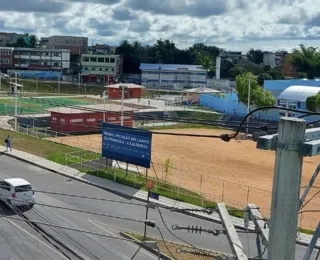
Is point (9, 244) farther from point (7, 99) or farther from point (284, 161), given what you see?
point (7, 99)

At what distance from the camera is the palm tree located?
4126 inches

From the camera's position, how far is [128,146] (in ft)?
88.4

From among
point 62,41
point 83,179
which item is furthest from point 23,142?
point 62,41

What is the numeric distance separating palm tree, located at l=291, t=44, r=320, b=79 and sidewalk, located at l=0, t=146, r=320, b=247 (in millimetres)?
84151

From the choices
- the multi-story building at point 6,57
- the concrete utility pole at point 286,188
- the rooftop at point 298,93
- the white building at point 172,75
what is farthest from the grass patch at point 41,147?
the multi-story building at point 6,57

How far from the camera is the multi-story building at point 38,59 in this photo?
373 ft

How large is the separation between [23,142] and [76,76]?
78351 millimetres

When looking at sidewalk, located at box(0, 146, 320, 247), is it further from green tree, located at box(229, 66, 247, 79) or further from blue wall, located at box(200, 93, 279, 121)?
green tree, located at box(229, 66, 247, 79)

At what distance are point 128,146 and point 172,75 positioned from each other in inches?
3347

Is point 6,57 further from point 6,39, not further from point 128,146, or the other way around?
point 128,146

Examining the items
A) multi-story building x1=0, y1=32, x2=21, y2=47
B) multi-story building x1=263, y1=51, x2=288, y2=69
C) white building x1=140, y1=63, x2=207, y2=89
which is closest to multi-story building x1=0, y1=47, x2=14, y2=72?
white building x1=140, y1=63, x2=207, y2=89

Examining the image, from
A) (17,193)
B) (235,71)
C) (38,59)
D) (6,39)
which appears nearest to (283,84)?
(235,71)

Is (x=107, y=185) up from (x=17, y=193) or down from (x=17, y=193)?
down

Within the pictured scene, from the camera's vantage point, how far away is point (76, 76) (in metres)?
114
